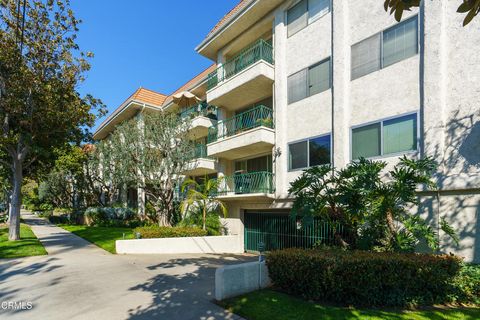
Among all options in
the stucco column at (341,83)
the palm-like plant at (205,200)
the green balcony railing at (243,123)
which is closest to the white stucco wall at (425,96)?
the stucco column at (341,83)

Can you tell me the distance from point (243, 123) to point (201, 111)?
4.29 m

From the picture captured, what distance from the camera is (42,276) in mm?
8773

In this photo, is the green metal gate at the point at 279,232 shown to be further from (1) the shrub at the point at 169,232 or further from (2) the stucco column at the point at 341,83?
(2) the stucco column at the point at 341,83

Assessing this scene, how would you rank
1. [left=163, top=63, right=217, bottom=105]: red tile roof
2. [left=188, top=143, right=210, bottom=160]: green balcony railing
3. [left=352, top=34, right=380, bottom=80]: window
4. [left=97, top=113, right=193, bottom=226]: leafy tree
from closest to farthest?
1. [left=352, top=34, right=380, bottom=80]: window
2. [left=97, top=113, right=193, bottom=226]: leafy tree
3. [left=188, top=143, right=210, bottom=160]: green balcony railing
4. [left=163, top=63, right=217, bottom=105]: red tile roof

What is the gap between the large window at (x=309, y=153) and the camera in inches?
451

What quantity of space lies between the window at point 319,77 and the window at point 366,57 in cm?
111

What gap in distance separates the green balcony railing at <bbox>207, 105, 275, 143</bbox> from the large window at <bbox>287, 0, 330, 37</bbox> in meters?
3.81

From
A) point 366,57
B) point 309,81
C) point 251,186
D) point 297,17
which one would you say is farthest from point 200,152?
point 366,57

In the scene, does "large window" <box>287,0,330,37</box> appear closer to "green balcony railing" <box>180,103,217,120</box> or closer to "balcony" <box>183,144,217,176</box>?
"green balcony railing" <box>180,103,217,120</box>

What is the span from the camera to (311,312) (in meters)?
5.88

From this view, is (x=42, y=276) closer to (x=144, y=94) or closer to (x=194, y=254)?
(x=194, y=254)

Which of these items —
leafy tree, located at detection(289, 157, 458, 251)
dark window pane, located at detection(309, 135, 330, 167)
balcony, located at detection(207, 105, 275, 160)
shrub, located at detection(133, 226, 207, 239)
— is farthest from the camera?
balcony, located at detection(207, 105, 275, 160)

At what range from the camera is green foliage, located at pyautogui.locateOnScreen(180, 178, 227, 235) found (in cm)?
1536

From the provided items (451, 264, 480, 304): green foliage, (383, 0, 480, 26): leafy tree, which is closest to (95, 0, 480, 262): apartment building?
(451, 264, 480, 304): green foliage
